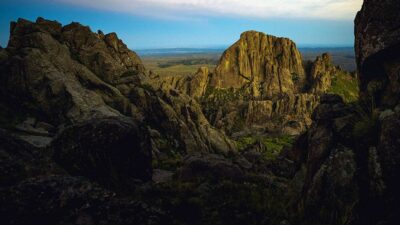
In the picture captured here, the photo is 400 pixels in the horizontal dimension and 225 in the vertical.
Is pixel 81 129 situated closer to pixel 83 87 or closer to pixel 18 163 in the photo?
pixel 18 163

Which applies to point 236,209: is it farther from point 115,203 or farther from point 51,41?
point 51,41

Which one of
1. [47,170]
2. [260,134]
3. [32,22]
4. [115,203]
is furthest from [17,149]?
[260,134]

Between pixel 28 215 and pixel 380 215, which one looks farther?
pixel 380 215

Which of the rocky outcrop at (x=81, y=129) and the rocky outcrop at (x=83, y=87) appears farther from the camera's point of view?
the rocky outcrop at (x=83, y=87)

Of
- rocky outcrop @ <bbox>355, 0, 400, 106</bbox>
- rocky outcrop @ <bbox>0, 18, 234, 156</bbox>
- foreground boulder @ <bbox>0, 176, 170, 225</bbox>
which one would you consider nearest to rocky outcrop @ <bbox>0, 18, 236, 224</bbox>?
foreground boulder @ <bbox>0, 176, 170, 225</bbox>

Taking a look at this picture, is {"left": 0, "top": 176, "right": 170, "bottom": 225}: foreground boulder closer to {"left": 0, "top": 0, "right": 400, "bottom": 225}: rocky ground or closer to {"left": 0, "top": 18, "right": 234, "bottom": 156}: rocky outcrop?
{"left": 0, "top": 0, "right": 400, "bottom": 225}: rocky ground

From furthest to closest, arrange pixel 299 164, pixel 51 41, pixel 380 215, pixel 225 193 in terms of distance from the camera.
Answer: pixel 51 41 < pixel 299 164 < pixel 225 193 < pixel 380 215

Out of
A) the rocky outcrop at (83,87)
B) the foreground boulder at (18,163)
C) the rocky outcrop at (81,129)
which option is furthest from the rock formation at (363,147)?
the rocky outcrop at (83,87)

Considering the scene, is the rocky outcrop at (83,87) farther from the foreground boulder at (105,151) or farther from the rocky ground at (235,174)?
the rocky ground at (235,174)
